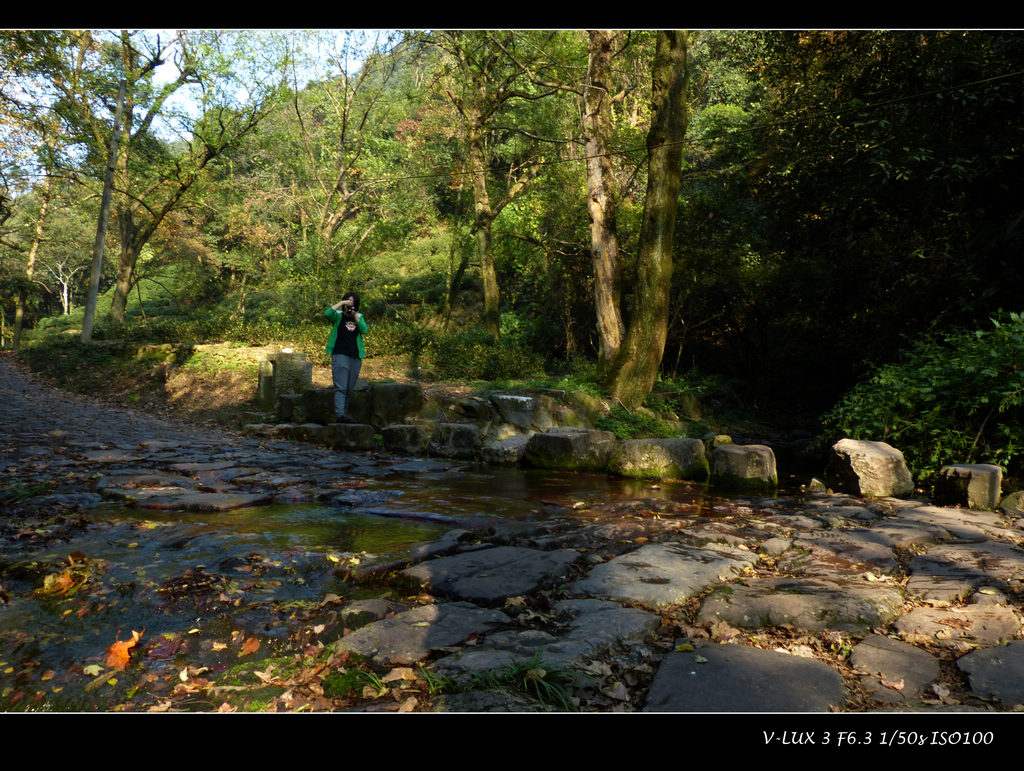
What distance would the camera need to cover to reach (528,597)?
2.83 m

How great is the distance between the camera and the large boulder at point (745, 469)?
6.93 m

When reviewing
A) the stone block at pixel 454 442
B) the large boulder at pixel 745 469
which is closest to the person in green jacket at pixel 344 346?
the stone block at pixel 454 442

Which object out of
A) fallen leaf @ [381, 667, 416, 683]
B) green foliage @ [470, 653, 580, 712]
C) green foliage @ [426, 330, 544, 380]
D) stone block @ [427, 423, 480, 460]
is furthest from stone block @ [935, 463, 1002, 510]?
green foliage @ [426, 330, 544, 380]

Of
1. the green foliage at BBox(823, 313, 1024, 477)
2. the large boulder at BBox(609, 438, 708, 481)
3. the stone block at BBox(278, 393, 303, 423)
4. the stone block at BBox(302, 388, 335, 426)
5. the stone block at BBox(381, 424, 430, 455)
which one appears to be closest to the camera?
the green foliage at BBox(823, 313, 1024, 477)

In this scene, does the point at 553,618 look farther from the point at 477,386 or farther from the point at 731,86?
the point at 731,86

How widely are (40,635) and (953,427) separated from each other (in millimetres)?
8124

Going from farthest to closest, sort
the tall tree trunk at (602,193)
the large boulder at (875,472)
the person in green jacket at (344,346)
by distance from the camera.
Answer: the tall tree trunk at (602,193) → the person in green jacket at (344,346) → the large boulder at (875,472)

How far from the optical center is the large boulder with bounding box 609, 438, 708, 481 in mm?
7316

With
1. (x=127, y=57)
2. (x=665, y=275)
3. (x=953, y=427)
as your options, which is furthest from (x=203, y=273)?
(x=953, y=427)

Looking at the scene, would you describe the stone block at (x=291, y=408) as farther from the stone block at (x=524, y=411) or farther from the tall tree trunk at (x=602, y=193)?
the tall tree trunk at (x=602, y=193)

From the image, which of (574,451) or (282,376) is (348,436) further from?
(282,376)

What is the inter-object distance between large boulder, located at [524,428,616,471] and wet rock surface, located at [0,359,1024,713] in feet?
8.04

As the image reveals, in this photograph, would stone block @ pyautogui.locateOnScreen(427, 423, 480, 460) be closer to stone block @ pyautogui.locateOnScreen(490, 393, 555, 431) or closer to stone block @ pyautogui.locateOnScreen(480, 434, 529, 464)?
stone block @ pyautogui.locateOnScreen(480, 434, 529, 464)

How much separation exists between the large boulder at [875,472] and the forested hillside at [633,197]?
1.07 metres
